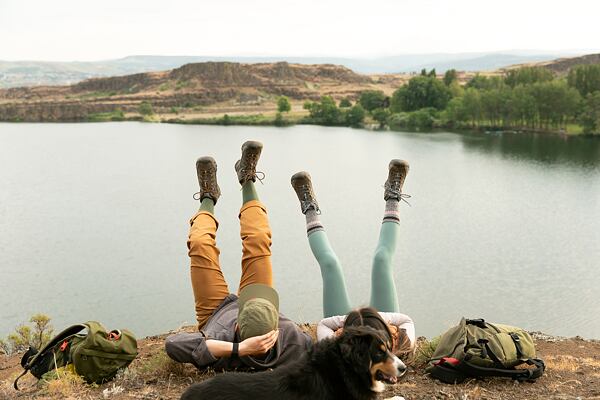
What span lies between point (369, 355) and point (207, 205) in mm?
2602

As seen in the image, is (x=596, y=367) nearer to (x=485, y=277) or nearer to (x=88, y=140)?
(x=485, y=277)

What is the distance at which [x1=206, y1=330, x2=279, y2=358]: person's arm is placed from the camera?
3812 mm

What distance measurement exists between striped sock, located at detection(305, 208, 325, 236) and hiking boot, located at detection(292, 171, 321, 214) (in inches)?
2.0

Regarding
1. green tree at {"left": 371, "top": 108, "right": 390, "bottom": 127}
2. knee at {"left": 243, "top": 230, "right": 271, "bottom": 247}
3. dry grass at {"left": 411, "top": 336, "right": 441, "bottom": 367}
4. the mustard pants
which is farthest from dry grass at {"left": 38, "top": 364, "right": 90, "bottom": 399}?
green tree at {"left": 371, "top": 108, "right": 390, "bottom": 127}

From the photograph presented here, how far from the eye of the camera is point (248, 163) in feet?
18.0

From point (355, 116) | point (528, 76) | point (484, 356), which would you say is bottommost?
point (355, 116)

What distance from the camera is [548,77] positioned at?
69062 mm

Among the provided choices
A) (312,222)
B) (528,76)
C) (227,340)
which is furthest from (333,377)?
(528,76)

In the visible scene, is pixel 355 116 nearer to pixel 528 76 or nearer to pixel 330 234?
pixel 528 76

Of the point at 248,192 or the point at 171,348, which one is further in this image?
the point at 248,192

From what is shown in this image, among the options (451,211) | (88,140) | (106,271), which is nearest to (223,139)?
(88,140)

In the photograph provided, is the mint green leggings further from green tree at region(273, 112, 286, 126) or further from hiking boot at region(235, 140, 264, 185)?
green tree at region(273, 112, 286, 126)

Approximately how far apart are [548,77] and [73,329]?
72986 mm

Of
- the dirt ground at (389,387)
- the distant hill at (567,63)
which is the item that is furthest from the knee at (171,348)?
the distant hill at (567,63)
